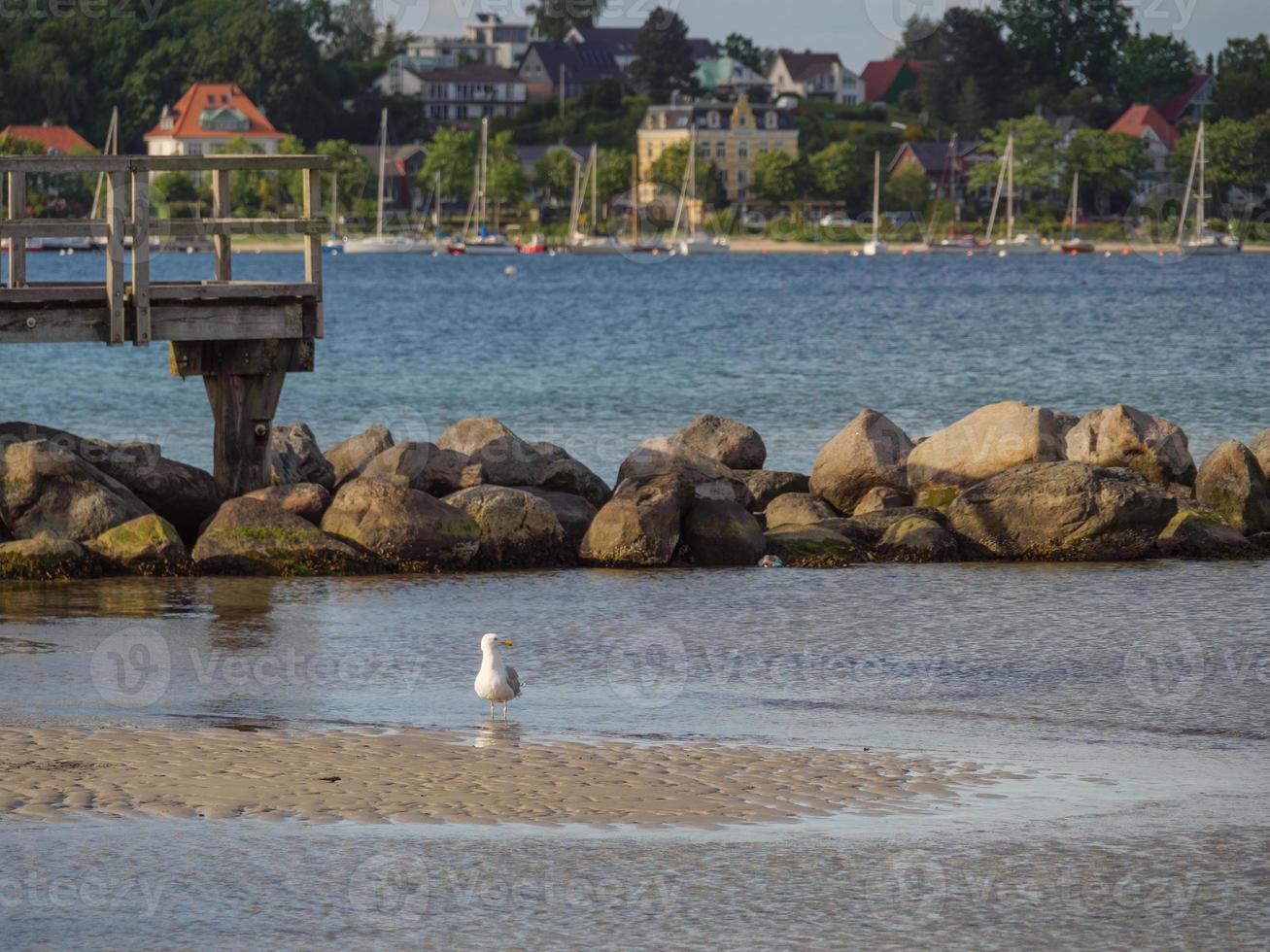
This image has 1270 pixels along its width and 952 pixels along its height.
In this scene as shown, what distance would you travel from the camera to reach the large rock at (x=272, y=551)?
1906 centimetres

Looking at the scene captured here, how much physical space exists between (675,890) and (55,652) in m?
7.42

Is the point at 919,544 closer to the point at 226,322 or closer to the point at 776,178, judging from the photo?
the point at 226,322

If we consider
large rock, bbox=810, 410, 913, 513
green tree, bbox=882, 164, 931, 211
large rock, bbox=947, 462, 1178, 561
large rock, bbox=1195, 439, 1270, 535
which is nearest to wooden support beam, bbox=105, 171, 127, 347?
large rock, bbox=810, 410, 913, 513

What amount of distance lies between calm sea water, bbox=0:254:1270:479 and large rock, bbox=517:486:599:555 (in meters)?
8.65

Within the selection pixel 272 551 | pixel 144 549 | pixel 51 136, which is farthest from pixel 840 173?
pixel 144 549

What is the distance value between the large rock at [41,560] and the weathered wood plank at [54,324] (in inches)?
79.2

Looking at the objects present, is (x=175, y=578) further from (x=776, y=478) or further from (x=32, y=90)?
(x=32, y=90)

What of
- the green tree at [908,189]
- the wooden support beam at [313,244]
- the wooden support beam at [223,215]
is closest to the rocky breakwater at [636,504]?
the wooden support beam at [313,244]

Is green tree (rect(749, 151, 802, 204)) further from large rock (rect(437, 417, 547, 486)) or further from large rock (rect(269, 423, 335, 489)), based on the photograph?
large rock (rect(269, 423, 335, 489))

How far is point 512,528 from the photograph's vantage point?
19891mm

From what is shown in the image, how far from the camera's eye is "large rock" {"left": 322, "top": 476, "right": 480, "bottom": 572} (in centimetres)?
1930

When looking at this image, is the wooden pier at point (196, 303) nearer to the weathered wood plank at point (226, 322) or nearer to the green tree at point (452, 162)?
the weathered wood plank at point (226, 322)

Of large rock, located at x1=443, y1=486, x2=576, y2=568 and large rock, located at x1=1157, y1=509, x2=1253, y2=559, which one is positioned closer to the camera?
large rock, located at x1=443, y1=486, x2=576, y2=568

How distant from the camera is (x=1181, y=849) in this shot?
10.2m
